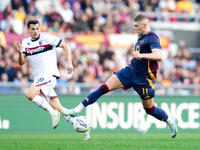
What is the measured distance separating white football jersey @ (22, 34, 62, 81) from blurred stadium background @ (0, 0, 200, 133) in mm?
4240

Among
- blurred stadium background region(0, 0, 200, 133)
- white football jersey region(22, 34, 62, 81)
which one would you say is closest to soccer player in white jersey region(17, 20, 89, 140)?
white football jersey region(22, 34, 62, 81)

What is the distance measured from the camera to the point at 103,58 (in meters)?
18.0

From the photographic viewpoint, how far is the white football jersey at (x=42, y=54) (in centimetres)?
1062

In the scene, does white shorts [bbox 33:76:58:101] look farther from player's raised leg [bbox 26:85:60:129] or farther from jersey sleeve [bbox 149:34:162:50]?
jersey sleeve [bbox 149:34:162:50]

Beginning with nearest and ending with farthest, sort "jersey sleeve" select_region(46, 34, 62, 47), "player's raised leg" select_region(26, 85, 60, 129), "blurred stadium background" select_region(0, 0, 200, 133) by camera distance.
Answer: "player's raised leg" select_region(26, 85, 60, 129), "jersey sleeve" select_region(46, 34, 62, 47), "blurred stadium background" select_region(0, 0, 200, 133)

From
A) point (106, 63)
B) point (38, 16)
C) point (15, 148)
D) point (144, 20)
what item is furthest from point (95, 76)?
point (15, 148)

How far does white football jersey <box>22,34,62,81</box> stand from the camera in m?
10.6

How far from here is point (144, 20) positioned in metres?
9.77

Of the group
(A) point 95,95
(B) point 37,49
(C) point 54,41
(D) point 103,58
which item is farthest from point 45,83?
(D) point 103,58

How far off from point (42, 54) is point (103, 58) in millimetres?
7406

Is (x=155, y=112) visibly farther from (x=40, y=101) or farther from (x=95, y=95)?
(x=40, y=101)

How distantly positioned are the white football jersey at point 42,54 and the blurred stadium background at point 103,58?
424cm

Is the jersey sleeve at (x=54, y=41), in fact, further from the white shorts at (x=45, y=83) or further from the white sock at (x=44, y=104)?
the white sock at (x=44, y=104)

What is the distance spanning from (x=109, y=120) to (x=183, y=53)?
5.26 meters
